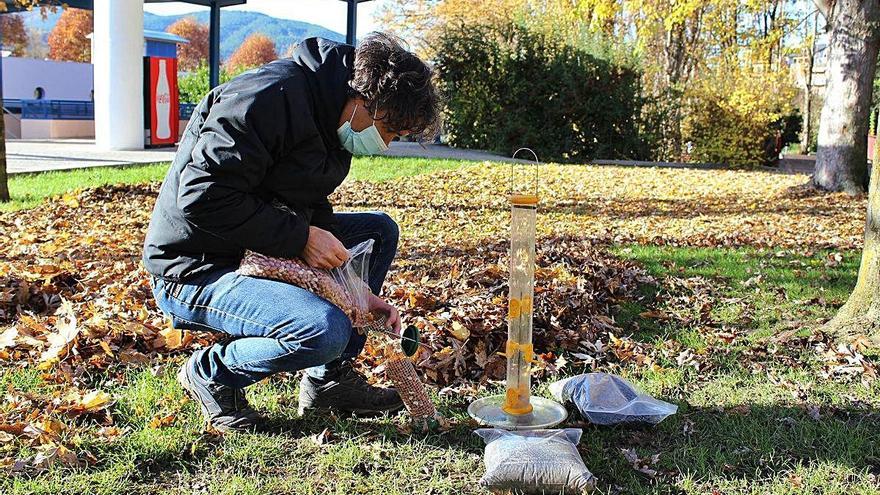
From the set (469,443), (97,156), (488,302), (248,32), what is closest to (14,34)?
(97,156)

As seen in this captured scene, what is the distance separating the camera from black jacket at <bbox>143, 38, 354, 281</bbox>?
264 centimetres

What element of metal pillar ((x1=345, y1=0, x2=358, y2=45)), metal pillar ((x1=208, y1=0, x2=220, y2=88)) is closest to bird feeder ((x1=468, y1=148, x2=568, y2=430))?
metal pillar ((x1=208, y1=0, x2=220, y2=88))

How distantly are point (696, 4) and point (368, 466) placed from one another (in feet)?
45.8

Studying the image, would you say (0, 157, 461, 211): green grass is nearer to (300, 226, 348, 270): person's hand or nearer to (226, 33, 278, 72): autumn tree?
(300, 226, 348, 270): person's hand

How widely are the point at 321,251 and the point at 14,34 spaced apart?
66744 millimetres

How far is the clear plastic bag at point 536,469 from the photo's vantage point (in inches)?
107

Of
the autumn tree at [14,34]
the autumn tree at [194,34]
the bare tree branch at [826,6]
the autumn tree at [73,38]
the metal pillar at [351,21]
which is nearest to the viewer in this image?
the bare tree branch at [826,6]

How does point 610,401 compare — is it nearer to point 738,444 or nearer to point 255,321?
point 738,444

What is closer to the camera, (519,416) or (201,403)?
(201,403)

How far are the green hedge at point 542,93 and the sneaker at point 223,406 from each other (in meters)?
15.6

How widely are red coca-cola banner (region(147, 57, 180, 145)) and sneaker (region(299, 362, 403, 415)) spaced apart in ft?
49.7

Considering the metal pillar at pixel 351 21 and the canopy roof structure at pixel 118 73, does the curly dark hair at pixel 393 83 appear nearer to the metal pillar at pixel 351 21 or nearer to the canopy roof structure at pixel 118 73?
the canopy roof structure at pixel 118 73

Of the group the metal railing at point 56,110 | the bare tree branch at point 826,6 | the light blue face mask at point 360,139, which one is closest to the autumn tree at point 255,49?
the metal railing at point 56,110

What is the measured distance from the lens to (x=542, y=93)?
19.0m
